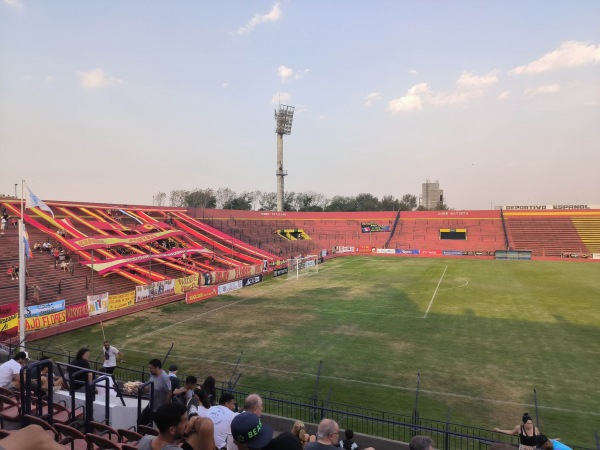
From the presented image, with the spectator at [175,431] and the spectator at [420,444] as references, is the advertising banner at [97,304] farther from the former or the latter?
the spectator at [420,444]

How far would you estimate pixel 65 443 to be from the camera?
20.4ft

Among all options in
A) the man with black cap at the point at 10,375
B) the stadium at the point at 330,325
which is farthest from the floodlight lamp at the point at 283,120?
the man with black cap at the point at 10,375

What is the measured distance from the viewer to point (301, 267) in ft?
165

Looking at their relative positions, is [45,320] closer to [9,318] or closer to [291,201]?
[9,318]

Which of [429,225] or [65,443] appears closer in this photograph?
[65,443]

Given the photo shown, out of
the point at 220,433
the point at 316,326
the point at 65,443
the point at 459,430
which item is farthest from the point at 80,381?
the point at 316,326

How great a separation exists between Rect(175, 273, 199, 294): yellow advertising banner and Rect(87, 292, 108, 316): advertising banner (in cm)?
713

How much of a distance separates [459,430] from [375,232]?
227ft

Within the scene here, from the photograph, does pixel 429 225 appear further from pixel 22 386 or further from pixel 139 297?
pixel 22 386

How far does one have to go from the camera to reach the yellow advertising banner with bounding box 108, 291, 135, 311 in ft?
85.6

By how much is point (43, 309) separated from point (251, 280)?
2013 cm

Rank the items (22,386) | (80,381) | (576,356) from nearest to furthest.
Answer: (22,386), (80,381), (576,356)

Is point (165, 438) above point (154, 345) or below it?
above

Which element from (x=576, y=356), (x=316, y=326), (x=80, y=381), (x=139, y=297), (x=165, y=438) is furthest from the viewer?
(x=139, y=297)
